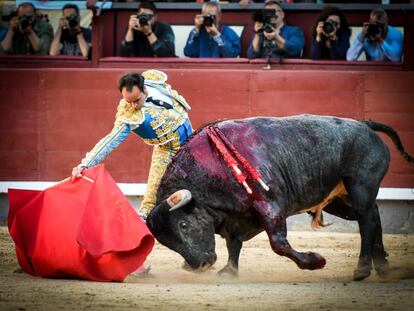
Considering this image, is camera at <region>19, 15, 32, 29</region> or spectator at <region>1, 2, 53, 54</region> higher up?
camera at <region>19, 15, 32, 29</region>

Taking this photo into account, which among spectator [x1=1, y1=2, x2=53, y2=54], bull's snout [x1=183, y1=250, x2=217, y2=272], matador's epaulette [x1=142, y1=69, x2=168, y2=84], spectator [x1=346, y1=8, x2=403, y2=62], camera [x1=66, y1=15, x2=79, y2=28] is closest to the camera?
bull's snout [x1=183, y1=250, x2=217, y2=272]

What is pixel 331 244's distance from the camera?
8.53m

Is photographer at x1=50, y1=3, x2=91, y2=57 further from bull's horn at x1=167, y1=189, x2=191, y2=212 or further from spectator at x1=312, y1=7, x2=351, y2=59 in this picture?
bull's horn at x1=167, y1=189, x2=191, y2=212

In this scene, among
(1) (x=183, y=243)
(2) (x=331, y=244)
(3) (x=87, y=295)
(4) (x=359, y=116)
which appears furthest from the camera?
(4) (x=359, y=116)

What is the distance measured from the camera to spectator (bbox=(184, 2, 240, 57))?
909 cm

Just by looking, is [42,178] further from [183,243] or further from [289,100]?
[183,243]

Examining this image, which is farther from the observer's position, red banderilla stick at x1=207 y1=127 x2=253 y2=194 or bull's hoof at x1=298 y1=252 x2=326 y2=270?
red banderilla stick at x1=207 y1=127 x2=253 y2=194

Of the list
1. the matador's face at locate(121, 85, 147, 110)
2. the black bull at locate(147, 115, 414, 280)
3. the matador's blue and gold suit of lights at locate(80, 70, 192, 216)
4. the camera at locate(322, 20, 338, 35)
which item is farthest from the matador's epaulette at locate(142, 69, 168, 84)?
the camera at locate(322, 20, 338, 35)

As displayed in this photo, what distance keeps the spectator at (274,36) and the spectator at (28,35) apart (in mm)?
1786

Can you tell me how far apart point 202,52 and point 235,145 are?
3.05m

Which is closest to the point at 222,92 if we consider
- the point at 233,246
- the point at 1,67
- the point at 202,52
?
the point at 202,52

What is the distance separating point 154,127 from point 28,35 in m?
3.42

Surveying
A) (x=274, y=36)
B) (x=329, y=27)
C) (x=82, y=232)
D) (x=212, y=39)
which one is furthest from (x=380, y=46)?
(x=82, y=232)

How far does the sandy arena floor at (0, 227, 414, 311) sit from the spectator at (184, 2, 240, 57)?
2.16 m
